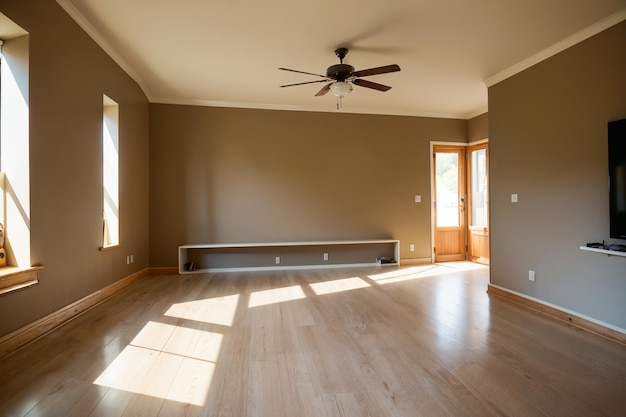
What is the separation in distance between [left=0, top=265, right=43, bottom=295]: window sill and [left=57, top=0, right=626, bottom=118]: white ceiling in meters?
2.30

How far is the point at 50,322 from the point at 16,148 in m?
1.47

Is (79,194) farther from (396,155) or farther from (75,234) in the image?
(396,155)

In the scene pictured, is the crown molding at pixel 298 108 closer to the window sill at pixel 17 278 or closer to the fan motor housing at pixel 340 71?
the fan motor housing at pixel 340 71

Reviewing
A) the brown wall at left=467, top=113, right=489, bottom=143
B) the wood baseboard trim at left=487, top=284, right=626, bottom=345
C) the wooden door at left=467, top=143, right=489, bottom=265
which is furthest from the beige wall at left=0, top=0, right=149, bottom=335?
the wooden door at left=467, top=143, right=489, bottom=265

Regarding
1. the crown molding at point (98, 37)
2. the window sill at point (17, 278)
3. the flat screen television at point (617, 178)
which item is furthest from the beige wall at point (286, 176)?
the flat screen television at point (617, 178)

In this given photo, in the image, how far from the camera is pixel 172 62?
3721mm

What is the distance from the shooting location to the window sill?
2.15m

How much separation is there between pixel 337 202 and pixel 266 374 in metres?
3.77

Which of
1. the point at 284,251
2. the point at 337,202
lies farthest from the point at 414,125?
the point at 284,251

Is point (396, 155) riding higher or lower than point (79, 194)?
higher

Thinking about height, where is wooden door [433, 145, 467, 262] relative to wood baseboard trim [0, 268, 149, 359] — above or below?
above

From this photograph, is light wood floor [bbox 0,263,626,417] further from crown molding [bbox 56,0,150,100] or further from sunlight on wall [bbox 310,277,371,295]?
crown molding [bbox 56,0,150,100]

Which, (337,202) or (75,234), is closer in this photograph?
(75,234)

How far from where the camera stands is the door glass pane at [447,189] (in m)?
5.94
